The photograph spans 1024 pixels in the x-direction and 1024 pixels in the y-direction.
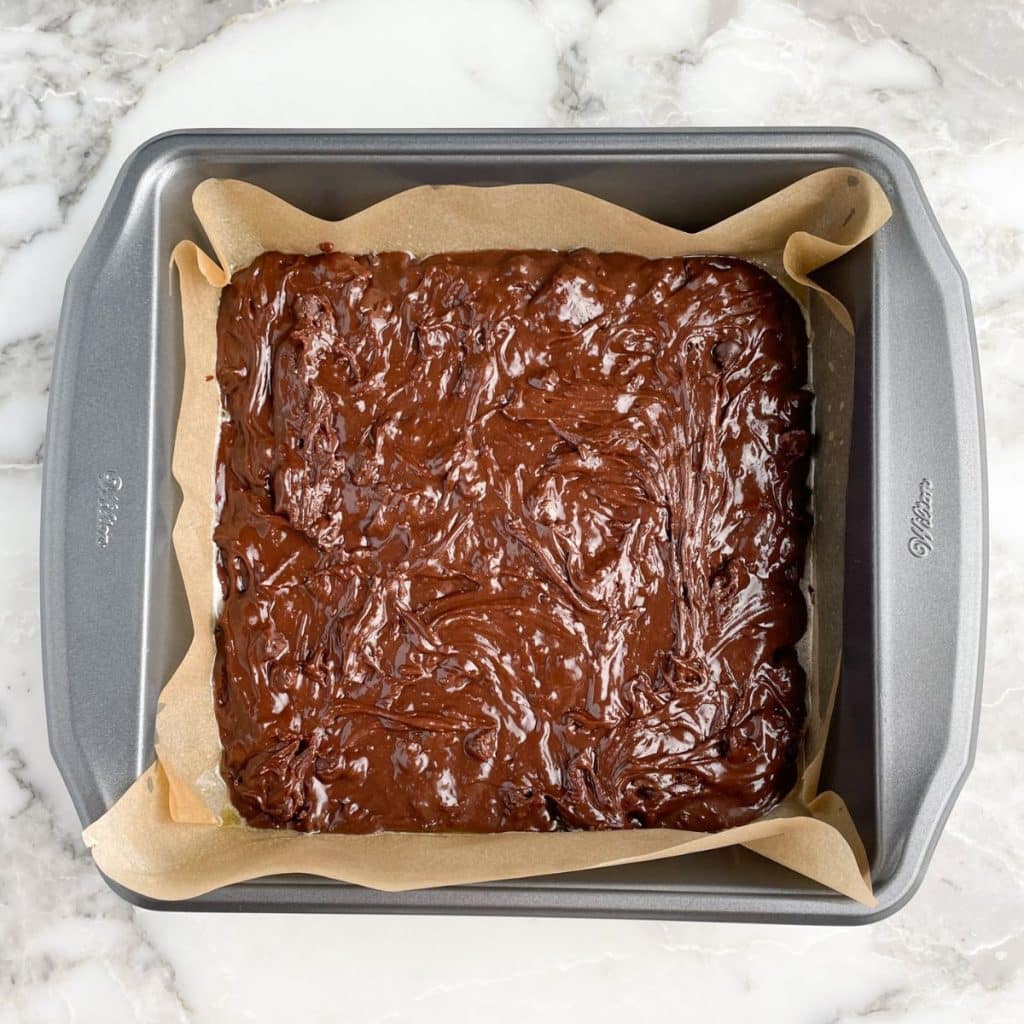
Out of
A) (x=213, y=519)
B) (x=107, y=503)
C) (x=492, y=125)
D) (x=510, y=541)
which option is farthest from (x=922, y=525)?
(x=107, y=503)

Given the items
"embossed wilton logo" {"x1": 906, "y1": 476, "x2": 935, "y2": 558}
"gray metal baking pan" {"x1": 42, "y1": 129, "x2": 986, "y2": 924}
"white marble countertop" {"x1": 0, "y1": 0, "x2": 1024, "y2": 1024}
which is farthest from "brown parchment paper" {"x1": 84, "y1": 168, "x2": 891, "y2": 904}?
"white marble countertop" {"x1": 0, "y1": 0, "x2": 1024, "y2": 1024}

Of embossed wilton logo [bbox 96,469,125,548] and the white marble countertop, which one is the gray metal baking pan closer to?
embossed wilton logo [bbox 96,469,125,548]

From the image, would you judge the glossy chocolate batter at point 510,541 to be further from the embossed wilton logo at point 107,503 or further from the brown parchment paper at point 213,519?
the embossed wilton logo at point 107,503

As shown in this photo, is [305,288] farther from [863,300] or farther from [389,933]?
[389,933]

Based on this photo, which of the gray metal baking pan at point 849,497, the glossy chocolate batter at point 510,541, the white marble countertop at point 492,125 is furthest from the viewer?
the white marble countertop at point 492,125

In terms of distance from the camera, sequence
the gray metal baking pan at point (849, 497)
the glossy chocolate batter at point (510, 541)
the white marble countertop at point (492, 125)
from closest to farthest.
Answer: the gray metal baking pan at point (849, 497) < the glossy chocolate batter at point (510, 541) < the white marble countertop at point (492, 125)

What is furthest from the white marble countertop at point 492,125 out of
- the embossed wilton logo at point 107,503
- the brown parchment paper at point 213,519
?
the embossed wilton logo at point 107,503

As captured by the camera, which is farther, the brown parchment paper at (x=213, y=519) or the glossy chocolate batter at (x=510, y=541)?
the glossy chocolate batter at (x=510, y=541)
